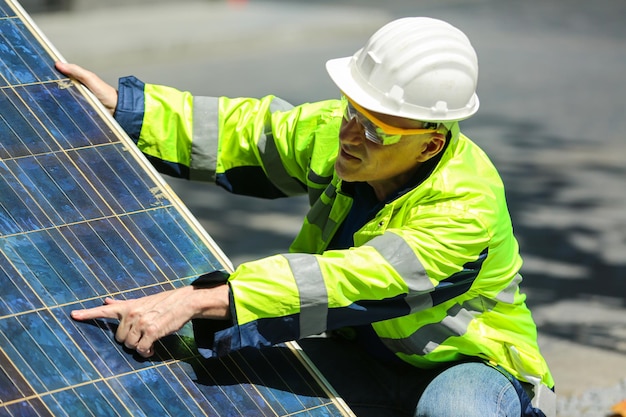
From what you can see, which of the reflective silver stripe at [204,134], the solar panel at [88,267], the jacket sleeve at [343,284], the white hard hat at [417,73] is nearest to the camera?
the solar panel at [88,267]

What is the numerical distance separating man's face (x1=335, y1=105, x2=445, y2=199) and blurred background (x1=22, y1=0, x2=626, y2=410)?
242cm

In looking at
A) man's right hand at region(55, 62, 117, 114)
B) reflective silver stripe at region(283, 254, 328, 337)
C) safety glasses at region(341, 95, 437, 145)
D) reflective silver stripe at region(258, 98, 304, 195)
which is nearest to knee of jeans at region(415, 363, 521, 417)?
reflective silver stripe at region(283, 254, 328, 337)

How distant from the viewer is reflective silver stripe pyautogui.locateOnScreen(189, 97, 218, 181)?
3.71 metres

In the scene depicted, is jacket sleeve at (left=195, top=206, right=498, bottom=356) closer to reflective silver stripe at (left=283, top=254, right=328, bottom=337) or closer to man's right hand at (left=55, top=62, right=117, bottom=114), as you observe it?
reflective silver stripe at (left=283, top=254, right=328, bottom=337)

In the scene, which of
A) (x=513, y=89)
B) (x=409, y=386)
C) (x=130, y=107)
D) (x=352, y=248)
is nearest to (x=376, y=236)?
(x=352, y=248)

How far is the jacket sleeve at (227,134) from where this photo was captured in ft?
11.9

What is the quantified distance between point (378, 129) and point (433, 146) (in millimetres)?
196

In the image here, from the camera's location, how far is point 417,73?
3.09m

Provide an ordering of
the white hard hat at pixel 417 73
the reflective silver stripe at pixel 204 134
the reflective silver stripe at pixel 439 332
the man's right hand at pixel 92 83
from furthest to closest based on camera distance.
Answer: the reflective silver stripe at pixel 204 134 → the man's right hand at pixel 92 83 → the reflective silver stripe at pixel 439 332 → the white hard hat at pixel 417 73

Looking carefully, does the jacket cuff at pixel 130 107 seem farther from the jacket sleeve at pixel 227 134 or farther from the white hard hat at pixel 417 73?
the white hard hat at pixel 417 73

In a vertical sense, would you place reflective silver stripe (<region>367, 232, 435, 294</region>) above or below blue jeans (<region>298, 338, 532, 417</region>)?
above

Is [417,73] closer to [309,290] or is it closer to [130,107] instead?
[309,290]

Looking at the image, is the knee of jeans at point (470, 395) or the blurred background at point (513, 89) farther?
the blurred background at point (513, 89)

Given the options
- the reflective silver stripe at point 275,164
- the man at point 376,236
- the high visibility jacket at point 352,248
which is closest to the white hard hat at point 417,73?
the man at point 376,236
